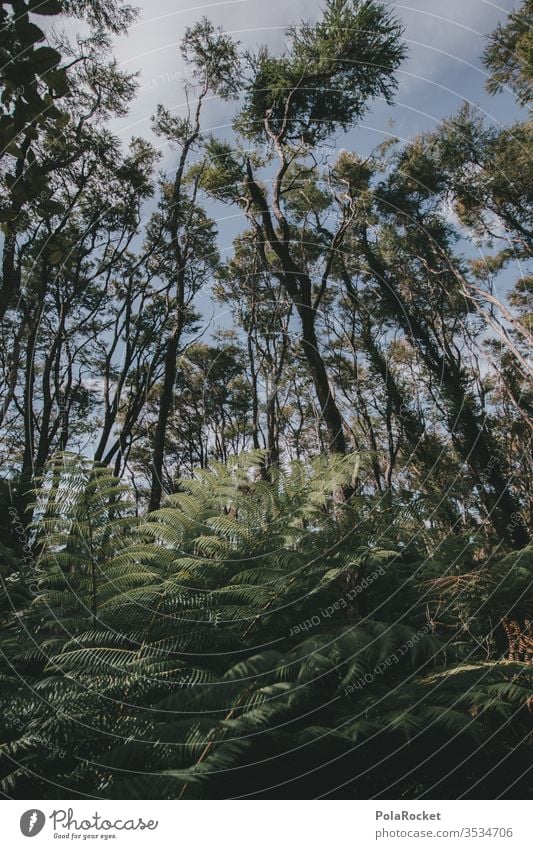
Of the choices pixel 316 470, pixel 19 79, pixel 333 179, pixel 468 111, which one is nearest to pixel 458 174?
pixel 468 111

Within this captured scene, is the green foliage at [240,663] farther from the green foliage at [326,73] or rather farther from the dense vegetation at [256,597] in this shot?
the green foliage at [326,73]

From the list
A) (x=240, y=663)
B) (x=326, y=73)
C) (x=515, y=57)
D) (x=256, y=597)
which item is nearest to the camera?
(x=240, y=663)

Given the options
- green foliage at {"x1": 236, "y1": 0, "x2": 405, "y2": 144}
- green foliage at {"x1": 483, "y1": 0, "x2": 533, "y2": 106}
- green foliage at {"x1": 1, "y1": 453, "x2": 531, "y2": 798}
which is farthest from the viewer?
green foliage at {"x1": 483, "y1": 0, "x2": 533, "y2": 106}

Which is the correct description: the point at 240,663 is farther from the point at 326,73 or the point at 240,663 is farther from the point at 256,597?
the point at 326,73

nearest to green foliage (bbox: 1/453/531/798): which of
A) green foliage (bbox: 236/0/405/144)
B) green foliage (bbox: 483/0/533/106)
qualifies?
green foliage (bbox: 236/0/405/144)

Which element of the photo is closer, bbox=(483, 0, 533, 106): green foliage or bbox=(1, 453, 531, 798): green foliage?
bbox=(1, 453, 531, 798): green foliage

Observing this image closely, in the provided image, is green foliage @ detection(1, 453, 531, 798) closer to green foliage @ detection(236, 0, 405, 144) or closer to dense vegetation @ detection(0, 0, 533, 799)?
dense vegetation @ detection(0, 0, 533, 799)

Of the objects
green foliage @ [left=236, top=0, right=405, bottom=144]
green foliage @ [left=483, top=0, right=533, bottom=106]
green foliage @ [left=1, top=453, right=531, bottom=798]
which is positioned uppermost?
green foliage @ [left=483, top=0, right=533, bottom=106]

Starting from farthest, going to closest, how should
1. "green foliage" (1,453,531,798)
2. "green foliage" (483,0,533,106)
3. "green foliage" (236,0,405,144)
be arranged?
"green foliage" (483,0,533,106) → "green foliage" (236,0,405,144) → "green foliage" (1,453,531,798)

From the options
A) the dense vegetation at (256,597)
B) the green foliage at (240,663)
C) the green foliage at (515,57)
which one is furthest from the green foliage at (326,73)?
the green foliage at (240,663)

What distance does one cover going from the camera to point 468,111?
7.72 metres

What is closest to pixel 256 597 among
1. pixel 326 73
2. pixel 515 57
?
pixel 326 73

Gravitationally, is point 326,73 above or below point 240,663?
above
